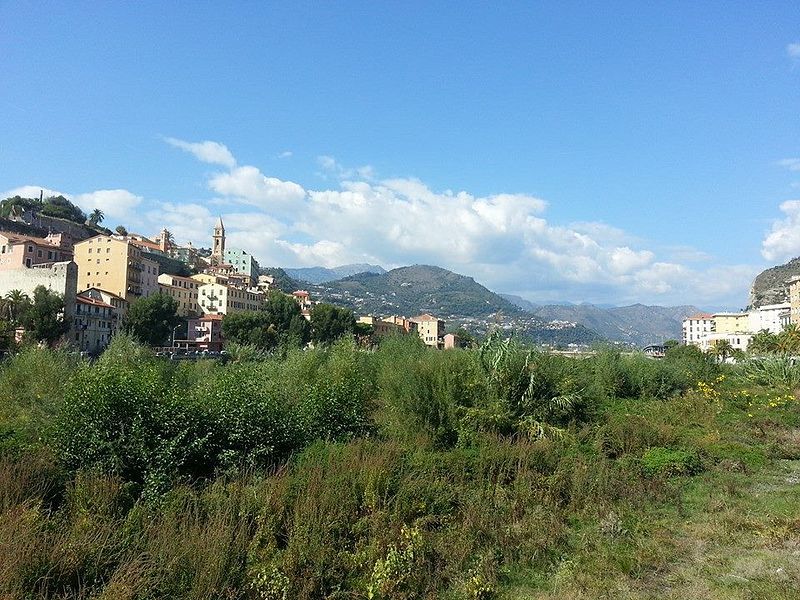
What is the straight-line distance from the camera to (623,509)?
10.0 metres

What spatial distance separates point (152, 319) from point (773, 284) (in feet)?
407

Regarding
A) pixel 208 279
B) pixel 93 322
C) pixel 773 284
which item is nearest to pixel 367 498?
pixel 93 322

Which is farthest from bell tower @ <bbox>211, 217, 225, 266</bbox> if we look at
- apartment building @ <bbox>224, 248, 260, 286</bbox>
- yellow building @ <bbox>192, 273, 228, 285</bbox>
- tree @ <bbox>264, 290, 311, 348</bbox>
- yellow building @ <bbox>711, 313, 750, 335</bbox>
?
yellow building @ <bbox>711, 313, 750, 335</bbox>

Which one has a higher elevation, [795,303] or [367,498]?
[795,303]

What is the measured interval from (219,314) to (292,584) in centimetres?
7588

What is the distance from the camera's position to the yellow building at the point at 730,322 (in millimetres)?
106938

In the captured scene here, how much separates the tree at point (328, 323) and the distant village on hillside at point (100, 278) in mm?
5475

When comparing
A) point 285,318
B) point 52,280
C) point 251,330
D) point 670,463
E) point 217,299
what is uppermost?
point 52,280

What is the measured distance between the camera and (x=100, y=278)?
70.3m

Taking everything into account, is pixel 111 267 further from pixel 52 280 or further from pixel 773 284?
pixel 773 284

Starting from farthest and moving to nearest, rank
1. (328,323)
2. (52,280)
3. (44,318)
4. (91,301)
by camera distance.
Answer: (328,323) < (91,301) < (52,280) < (44,318)

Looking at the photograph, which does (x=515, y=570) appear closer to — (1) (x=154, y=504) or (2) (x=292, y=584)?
(2) (x=292, y=584)

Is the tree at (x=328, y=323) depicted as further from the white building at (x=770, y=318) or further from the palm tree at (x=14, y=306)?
the white building at (x=770, y=318)

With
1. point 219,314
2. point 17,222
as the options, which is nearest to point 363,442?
point 219,314
